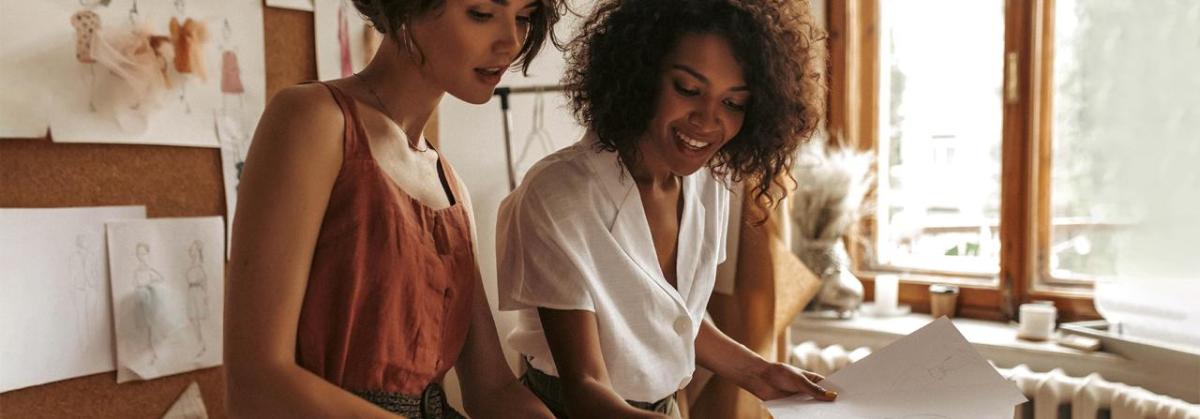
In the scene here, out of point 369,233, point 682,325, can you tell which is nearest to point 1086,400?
point 682,325

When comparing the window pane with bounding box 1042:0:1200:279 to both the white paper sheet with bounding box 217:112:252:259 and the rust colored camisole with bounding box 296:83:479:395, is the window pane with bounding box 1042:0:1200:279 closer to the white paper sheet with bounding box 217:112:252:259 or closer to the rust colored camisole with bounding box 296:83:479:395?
the rust colored camisole with bounding box 296:83:479:395

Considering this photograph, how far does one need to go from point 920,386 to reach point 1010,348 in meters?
1.13

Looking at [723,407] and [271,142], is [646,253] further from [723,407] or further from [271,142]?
[723,407]

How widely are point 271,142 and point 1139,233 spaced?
5.97ft

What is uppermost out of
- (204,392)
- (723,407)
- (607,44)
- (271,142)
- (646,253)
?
(607,44)

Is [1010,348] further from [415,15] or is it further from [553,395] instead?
[415,15]

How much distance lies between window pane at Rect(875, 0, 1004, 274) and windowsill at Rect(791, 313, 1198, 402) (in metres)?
0.20

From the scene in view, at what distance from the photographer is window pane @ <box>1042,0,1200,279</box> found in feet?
5.83

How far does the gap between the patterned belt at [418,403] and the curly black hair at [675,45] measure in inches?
13.0

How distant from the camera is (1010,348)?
1938 millimetres

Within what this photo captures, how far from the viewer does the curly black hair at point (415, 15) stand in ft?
2.48

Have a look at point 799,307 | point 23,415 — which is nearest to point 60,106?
point 23,415

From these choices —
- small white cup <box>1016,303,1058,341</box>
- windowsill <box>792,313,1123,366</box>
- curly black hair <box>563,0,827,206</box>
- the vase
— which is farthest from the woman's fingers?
the vase

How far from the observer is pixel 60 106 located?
109 centimetres
